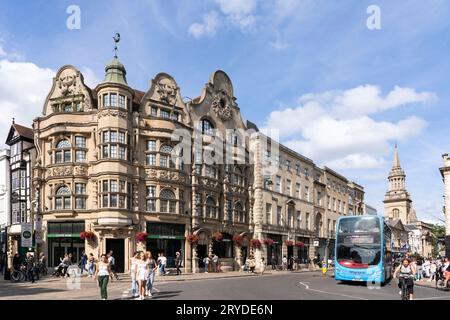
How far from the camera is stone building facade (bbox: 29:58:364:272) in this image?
37844 mm

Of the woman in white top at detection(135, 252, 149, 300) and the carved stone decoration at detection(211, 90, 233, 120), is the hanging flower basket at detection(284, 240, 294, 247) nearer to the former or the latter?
the carved stone decoration at detection(211, 90, 233, 120)

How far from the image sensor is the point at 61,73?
134 feet

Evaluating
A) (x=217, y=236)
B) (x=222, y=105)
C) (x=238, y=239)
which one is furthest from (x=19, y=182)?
(x=238, y=239)

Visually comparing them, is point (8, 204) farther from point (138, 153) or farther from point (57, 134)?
point (138, 153)

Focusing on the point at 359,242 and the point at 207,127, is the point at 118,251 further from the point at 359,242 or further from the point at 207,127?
the point at 359,242

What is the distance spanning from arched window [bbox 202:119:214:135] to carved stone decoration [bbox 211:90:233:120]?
154cm

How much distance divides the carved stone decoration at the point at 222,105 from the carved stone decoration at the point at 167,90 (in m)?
5.65

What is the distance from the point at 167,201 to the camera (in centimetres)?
4109

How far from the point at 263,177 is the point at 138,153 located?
18.2 m

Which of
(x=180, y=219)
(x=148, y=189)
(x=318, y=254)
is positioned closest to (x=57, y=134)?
(x=148, y=189)

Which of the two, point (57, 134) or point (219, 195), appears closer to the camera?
point (57, 134)

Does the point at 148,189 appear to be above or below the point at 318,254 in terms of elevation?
above

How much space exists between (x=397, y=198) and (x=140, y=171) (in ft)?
409

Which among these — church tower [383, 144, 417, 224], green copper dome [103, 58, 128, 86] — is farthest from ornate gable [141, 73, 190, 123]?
church tower [383, 144, 417, 224]
